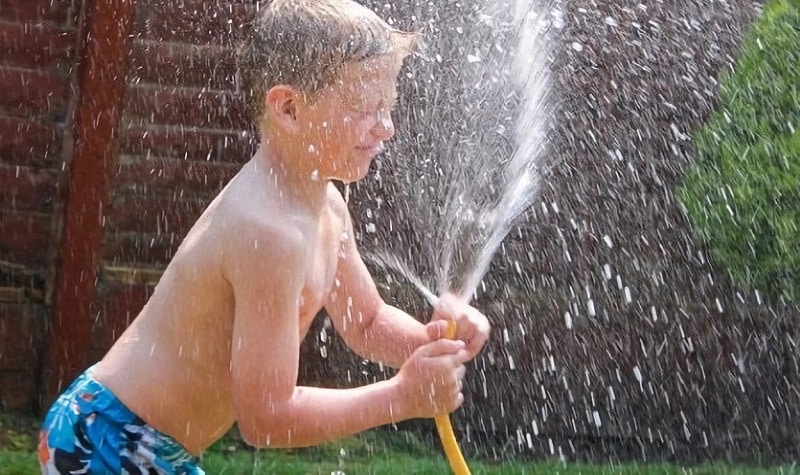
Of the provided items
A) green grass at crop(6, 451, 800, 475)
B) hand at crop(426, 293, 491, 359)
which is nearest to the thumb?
hand at crop(426, 293, 491, 359)

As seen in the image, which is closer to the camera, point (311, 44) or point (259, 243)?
point (259, 243)

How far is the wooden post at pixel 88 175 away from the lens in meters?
4.05

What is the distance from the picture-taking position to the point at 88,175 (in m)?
4.06

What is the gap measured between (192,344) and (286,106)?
0.42 meters

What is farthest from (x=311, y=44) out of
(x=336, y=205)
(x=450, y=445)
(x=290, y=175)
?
(x=450, y=445)

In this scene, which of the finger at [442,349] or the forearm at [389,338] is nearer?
the finger at [442,349]

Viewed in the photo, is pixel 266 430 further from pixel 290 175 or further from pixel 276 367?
pixel 290 175

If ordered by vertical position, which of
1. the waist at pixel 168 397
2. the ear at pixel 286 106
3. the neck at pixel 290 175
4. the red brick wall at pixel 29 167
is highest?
the ear at pixel 286 106

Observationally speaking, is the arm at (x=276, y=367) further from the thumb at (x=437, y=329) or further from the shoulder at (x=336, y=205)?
the shoulder at (x=336, y=205)

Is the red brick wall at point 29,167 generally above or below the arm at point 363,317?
below

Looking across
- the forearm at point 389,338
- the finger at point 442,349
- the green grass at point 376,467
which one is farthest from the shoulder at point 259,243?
the green grass at point 376,467

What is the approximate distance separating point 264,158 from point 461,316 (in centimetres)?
42

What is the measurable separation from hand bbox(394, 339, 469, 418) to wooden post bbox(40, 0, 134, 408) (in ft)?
7.33

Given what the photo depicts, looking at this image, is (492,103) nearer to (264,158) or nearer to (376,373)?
(376,373)
